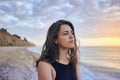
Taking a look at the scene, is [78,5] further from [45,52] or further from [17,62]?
[45,52]

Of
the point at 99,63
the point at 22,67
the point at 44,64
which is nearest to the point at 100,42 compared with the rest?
the point at 99,63

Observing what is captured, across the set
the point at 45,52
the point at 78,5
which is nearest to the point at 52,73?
the point at 45,52

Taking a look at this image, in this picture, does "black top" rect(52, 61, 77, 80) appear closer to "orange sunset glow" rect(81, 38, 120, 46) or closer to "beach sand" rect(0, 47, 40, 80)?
"beach sand" rect(0, 47, 40, 80)

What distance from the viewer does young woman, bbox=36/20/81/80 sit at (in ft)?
4.08

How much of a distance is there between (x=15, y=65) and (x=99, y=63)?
0.86 meters

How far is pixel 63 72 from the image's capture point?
1.26 meters

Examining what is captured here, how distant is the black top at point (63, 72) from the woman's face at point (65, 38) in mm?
96

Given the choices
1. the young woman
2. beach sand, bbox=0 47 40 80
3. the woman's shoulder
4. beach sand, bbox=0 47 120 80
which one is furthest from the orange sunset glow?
the woman's shoulder

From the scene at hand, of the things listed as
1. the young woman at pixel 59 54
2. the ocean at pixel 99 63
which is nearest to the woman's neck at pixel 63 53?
the young woman at pixel 59 54

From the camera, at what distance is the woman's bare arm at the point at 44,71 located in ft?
3.94

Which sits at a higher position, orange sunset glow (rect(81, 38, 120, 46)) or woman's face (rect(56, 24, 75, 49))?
woman's face (rect(56, 24, 75, 49))

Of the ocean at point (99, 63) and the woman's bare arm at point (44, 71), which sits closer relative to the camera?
the woman's bare arm at point (44, 71)

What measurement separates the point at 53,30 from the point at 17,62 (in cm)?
143

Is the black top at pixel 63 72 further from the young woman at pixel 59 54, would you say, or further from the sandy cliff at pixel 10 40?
the sandy cliff at pixel 10 40
